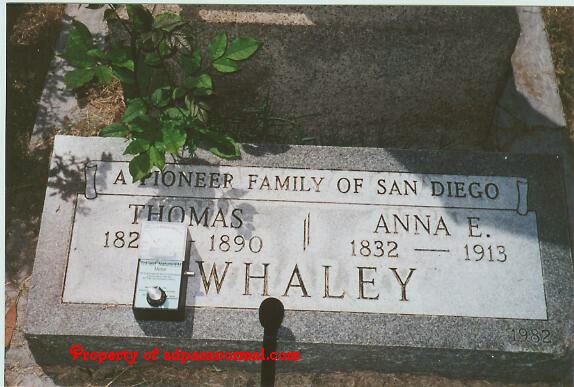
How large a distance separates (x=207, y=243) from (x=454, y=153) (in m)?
1.50

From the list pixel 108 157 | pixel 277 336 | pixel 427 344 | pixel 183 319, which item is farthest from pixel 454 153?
pixel 108 157

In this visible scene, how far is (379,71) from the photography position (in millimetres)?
3617

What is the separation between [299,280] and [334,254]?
24 centimetres

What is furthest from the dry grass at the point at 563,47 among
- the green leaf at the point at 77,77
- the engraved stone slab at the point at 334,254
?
the green leaf at the point at 77,77

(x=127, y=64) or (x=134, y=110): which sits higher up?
(x=127, y=64)

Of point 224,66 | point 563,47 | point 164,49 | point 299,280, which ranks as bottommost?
point 299,280

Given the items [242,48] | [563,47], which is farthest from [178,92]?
[563,47]

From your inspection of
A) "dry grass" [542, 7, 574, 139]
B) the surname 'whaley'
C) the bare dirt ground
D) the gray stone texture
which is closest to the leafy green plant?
the gray stone texture

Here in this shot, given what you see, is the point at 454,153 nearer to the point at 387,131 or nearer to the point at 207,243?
the point at 387,131

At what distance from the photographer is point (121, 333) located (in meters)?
2.90

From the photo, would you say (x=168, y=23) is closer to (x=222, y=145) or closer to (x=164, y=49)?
(x=164, y=49)

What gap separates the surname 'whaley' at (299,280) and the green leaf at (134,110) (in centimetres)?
83

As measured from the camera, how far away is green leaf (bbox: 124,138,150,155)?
2887mm

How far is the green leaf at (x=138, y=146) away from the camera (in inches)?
114
